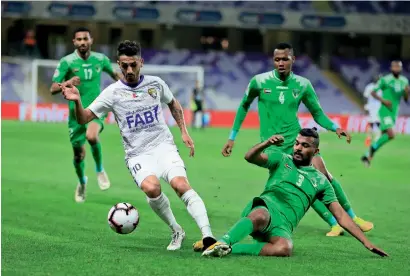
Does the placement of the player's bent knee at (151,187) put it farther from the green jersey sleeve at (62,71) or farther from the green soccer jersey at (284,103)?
the green jersey sleeve at (62,71)

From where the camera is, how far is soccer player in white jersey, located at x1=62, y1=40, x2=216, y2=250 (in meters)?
9.52

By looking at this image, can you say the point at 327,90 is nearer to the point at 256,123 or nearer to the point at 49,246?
the point at 256,123

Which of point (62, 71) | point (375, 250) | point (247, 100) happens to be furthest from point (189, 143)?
point (62, 71)

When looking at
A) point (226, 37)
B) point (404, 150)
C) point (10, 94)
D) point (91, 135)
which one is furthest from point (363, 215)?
point (226, 37)

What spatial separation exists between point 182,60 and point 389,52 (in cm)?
1150

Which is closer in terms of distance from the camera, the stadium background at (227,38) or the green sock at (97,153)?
the green sock at (97,153)

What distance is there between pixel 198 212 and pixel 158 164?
0.82 meters

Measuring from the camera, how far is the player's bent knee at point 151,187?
30.9 feet

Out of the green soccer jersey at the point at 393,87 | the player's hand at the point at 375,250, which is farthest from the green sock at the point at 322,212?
the green soccer jersey at the point at 393,87

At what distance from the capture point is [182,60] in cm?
5072

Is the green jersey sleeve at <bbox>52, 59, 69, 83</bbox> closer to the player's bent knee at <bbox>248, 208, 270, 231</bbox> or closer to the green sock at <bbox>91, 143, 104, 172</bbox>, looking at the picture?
the green sock at <bbox>91, 143, 104, 172</bbox>

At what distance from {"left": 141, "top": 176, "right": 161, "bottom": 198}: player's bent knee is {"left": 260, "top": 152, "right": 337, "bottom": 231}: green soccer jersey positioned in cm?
106

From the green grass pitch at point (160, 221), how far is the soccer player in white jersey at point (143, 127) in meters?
0.56

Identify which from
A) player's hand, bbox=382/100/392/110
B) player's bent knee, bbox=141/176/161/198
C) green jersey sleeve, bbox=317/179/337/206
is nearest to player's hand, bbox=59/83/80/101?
player's bent knee, bbox=141/176/161/198
